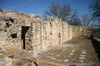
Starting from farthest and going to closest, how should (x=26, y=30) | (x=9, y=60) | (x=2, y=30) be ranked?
(x=26, y=30), (x=2, y=30), (x=9, y=60)

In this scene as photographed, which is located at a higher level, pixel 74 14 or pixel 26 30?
pixel 74 14

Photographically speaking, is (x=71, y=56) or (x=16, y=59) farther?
(x=71, y=56)

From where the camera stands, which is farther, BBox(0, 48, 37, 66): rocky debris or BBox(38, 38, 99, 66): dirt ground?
BBox(38, 38, 99, 66): dirt ground

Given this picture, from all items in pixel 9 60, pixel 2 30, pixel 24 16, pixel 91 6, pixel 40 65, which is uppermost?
pixel 91 6

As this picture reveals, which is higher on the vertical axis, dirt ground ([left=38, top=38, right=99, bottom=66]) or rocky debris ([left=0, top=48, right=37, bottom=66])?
rocky debris ([left=0, top=48, right=37, bottom=66])

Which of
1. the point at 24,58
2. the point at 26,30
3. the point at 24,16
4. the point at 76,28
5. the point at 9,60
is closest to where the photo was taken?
the point at 9,60

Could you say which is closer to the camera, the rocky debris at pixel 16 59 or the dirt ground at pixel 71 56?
the rocky debris at pixel 16 59

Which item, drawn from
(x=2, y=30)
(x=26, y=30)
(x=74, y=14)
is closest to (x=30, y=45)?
(x=26, y=30)

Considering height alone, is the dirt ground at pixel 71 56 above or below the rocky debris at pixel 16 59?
below

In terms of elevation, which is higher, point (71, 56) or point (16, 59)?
point (16, 59)

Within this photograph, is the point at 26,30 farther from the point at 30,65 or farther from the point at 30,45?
the point at 30,65

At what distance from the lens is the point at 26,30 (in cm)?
662

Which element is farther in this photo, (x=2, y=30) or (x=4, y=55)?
(x=2, y=30)

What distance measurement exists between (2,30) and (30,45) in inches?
117
